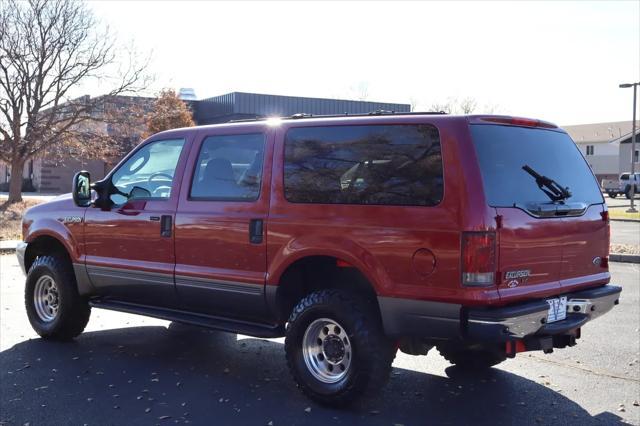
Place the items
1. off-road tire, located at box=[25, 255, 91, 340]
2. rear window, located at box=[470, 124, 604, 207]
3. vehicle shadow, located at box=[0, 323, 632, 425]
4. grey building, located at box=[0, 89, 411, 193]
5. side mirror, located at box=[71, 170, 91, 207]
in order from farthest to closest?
grey building, located at box=[0, 89, 411, 193]
off-road tire, located at box=[25, 255, 91, 340]
side mirror, located at box=[71, 170, 91, 207]
vehicle shadow, located at box=[0, 323, 632, 425]
rear window, located at box=[470, 124, 604, 207]

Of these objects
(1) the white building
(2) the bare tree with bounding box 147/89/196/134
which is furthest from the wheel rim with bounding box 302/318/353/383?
(1) the white building

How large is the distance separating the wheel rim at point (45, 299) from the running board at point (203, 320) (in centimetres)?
69

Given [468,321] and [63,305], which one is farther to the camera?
[63,305]

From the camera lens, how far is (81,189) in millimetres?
6199

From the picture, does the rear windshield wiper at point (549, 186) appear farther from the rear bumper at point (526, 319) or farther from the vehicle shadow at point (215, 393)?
the vehicle shadow at point (215, 393)

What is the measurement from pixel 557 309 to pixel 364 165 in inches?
65.5

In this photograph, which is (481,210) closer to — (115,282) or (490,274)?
(490,274)

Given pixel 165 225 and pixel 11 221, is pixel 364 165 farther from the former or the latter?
pixel 11 221

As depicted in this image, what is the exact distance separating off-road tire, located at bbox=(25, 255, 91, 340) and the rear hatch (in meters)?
4.35

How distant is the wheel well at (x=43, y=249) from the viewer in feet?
22.6

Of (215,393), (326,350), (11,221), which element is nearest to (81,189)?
(215,393)

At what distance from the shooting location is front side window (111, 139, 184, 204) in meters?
5.91

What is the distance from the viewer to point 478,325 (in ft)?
13.5

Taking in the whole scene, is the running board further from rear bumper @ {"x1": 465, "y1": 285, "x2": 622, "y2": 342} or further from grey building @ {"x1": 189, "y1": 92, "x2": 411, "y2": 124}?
grey building @ {"x1": 189, "y1": 92, "x2": 411, "y2": 124}
